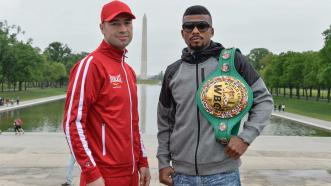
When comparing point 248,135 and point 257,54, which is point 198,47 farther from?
point 257,54

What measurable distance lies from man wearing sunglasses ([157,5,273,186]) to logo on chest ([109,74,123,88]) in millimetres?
392

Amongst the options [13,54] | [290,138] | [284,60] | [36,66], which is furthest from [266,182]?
[284,60]

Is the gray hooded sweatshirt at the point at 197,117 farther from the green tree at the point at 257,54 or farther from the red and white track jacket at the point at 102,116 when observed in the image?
the green tree at the point at 257,54

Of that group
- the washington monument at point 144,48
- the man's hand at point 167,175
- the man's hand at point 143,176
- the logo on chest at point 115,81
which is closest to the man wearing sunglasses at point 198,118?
the man's hand at point 167,175

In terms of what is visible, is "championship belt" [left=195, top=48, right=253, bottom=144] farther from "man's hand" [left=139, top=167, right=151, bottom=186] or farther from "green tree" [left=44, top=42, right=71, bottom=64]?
"green tree" [left=44, top=42, right=71, bottom=64]

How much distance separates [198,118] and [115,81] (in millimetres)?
682

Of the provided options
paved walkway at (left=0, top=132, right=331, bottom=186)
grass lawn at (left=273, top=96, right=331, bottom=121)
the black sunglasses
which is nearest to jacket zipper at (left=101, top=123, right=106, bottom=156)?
the black sunglasses

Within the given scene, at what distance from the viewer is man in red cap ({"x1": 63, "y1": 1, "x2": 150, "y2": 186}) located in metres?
3.04

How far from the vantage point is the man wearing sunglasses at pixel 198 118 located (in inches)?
122

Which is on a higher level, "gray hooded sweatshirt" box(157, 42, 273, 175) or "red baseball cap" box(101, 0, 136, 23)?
"red baseball cap" box(101, 0, 136, 23)

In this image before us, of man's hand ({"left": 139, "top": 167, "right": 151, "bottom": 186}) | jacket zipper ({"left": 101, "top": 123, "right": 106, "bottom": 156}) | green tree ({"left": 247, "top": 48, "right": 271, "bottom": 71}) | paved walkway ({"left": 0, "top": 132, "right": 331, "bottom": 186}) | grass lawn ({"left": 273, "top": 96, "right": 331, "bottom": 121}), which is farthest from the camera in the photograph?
green tree ({"left": 247, "top": 48, "right": 271, "bottom": 71})

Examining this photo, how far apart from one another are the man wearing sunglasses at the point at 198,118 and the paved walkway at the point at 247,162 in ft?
18.7

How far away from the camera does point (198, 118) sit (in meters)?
3.18

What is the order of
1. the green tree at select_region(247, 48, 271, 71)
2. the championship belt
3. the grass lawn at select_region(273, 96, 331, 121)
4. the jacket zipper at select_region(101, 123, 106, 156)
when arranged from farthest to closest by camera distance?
the green tree at select_region(247, 48, 271, 71) < the grass lawn at select_region(273, 96, 331, 121) < the jacket zipper at select_region(101, 123, 106, 156) < the championship belt
